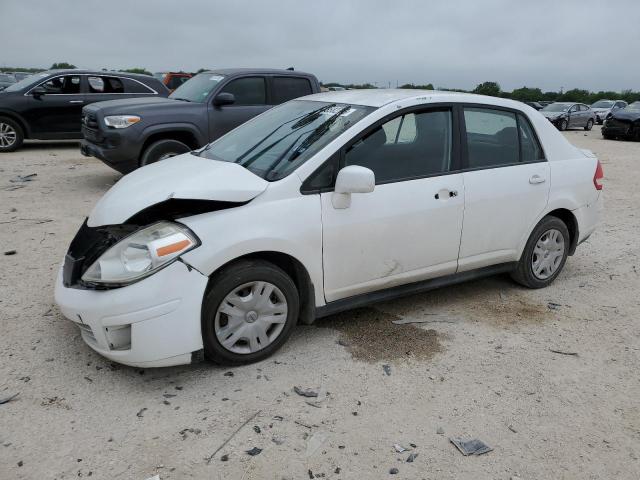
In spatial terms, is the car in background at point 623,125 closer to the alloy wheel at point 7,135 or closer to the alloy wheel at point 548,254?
the alloy wheel at point 548,254

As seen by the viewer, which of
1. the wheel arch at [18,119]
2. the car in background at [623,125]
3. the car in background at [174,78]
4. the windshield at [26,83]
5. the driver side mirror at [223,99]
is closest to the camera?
the driver side mirror at [223,99]

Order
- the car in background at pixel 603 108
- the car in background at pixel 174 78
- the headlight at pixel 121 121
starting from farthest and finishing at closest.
A: the car in background at pixel 603 108
the car in background at pixel 174 78
the headlight at pixel 121 121

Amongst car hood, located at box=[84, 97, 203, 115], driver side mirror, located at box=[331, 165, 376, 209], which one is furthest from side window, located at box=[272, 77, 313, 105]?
driver side mirror, located at box=[331, 165, 376, 209]

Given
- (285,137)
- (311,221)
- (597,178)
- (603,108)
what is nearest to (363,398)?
(311,221)

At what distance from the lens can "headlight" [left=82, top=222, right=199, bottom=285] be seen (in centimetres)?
303

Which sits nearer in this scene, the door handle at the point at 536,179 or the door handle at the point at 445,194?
the door handle at the point at 445,194

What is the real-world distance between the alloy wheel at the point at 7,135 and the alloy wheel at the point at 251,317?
10141mm

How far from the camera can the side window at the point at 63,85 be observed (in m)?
11.3

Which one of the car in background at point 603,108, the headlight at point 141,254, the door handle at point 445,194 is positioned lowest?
the car in background at point 603,108

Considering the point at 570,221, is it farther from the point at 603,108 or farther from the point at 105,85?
the point at 603,108

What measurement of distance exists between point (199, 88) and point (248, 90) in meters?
0.77

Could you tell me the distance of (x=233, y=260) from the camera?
3229 millimetres

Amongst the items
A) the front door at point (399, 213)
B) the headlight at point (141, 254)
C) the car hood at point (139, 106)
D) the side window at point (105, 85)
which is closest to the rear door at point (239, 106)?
the car hood at point (139, 106)

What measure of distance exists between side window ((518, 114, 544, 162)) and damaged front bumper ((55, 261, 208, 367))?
9.45ft
